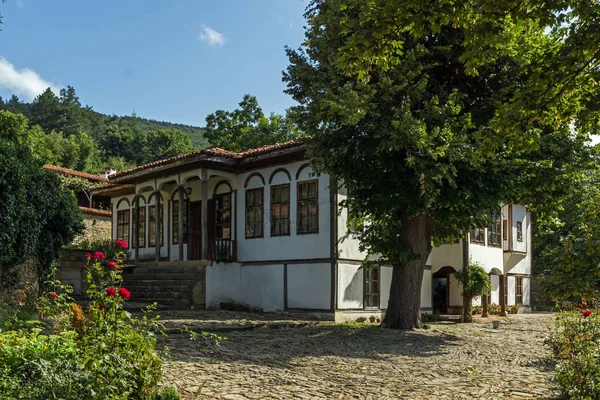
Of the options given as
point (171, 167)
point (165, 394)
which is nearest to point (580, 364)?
point (165, 394)

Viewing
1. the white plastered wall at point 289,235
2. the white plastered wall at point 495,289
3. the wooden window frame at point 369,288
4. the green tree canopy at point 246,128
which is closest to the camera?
the white plastered wall at point 289,235

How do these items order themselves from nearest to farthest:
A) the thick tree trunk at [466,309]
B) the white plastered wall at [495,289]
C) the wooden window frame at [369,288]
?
the wooden window frame at [369,288] < the thick tree trunk at [466,309] < the white plastered wall at [495,289]

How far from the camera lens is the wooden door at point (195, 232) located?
20.5 metres

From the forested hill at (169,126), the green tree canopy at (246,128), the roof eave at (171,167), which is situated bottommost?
the roof eave at (171,167)

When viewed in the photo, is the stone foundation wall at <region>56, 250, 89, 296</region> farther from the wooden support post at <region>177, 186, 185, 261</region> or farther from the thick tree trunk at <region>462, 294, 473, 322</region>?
the thick tree trunk at <region>462, 294, 473, 322</region>

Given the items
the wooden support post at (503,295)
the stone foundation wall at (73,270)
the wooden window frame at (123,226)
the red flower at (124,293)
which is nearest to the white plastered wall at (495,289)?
the wooden support post at (503,295)

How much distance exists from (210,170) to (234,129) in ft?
72.1

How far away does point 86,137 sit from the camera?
183ft

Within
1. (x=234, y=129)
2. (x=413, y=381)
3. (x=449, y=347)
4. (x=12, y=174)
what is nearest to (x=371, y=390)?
(x=413, y=381)

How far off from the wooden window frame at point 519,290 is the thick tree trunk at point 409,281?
1442cm

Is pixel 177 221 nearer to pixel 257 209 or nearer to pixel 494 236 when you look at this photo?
pixel 257 209

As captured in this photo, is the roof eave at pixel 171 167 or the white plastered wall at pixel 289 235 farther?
the roof eave at pixel 171 167

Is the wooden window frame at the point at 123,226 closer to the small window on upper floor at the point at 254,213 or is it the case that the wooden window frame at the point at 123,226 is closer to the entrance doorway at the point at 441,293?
the small window on upper floor at the point at 254,213

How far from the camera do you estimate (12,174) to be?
13336mm
